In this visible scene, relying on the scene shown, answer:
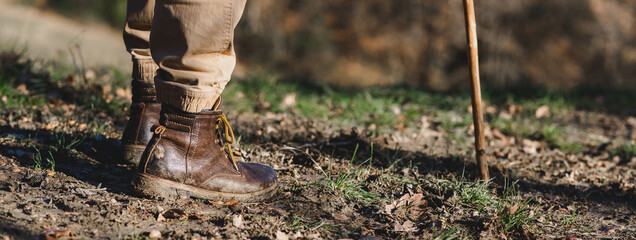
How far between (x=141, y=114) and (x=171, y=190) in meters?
0.61

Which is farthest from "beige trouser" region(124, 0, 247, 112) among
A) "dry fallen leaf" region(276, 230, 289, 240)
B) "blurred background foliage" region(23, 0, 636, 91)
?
"blurred background foliage" region(23, 0, 636, 91)

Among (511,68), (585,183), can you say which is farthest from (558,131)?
(511,68)

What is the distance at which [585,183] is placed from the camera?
3.14 m

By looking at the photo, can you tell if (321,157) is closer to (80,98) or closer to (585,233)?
(585,233)

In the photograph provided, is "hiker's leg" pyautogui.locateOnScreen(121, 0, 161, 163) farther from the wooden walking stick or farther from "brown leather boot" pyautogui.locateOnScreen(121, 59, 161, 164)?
the wooden walking stick

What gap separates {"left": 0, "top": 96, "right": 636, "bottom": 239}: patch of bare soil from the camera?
2.02 metres

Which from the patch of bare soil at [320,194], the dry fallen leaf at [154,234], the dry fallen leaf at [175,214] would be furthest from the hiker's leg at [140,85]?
the dry fallen leaf at [154,234]

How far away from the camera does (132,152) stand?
258 centimetres

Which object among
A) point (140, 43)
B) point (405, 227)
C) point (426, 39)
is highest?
point (140, 43)

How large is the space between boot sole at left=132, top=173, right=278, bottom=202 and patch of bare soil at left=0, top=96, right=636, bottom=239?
0.12 feet

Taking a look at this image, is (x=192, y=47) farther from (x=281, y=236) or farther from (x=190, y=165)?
(x=281, y=236)

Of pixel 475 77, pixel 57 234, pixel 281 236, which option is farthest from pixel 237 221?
pixel 475 77

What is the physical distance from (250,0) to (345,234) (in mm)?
13839

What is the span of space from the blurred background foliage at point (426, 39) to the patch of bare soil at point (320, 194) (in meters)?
9.34
